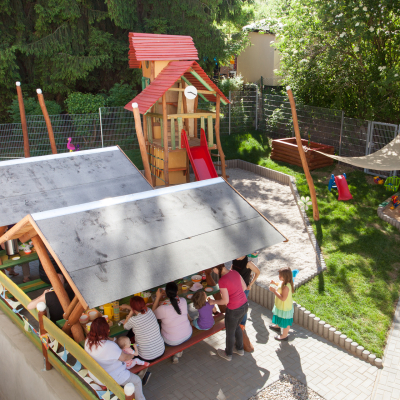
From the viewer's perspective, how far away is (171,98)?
11.7 metres

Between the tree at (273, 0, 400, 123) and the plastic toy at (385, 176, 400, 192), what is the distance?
2.85m

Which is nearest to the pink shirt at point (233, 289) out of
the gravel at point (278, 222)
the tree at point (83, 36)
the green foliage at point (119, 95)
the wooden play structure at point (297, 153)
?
the gravel at point (278, 222)

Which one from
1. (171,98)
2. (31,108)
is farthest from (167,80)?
(31,108)

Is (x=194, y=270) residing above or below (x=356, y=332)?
above

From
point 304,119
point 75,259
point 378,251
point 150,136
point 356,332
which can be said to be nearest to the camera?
point 75,259

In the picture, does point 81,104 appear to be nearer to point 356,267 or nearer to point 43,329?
point 356,267

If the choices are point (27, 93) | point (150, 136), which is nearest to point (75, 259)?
point (150, 136)

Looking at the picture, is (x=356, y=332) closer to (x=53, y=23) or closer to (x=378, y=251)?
(x=378, y=251)

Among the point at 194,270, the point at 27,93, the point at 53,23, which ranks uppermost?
the point at 53,23

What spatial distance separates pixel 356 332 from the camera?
614 centimetres

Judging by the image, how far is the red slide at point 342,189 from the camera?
11.2 metres

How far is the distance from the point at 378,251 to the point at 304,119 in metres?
8.11

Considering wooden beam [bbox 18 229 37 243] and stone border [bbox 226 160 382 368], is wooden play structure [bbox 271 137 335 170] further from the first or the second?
wooden beam [bbox 18 229 37 243]

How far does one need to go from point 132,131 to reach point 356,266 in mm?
9844
